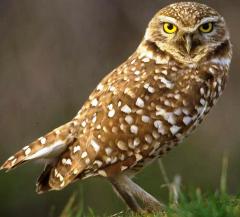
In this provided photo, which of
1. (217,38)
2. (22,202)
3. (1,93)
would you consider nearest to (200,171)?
(22,202)

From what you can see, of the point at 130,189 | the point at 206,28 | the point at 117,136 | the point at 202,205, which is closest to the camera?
the point at 202,205

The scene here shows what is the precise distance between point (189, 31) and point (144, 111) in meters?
0.57

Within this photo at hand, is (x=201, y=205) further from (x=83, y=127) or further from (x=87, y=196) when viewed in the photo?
(x=87, y=196)

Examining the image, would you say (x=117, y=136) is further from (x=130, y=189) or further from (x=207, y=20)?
(x=207, y=20)

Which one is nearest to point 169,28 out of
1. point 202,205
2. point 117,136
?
point 117,136

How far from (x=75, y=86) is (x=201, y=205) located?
11.4m

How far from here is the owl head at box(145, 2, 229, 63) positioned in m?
8.38

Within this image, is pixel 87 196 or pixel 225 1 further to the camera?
pixel 225 1

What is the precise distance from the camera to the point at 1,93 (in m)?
18.9

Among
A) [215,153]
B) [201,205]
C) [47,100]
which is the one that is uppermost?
[201,205]

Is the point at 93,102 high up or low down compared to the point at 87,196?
up

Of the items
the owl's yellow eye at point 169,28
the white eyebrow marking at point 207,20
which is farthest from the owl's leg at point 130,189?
the white eyebrow marking at point 207,20

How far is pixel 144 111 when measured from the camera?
8188 millimetres

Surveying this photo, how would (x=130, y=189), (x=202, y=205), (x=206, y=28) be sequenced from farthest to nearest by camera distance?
1. (x=206, y=28)
2. (x=130, y=189)
3. (x=202, y=205)
